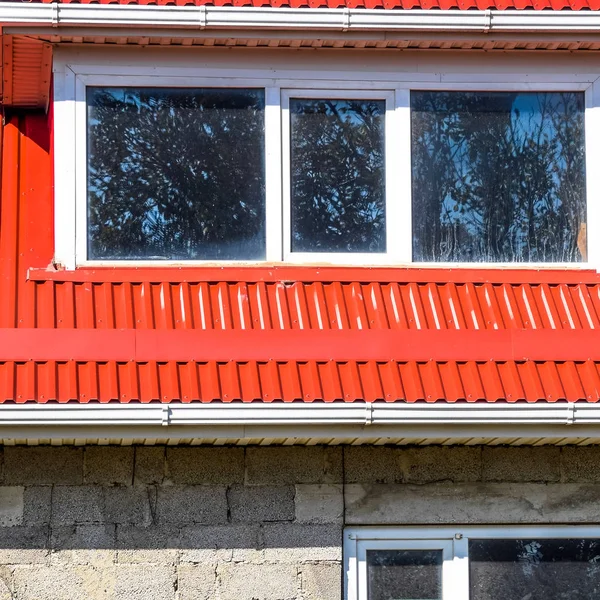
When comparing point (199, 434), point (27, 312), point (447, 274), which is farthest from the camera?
point (447, 274)

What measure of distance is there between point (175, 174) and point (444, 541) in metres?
2.57

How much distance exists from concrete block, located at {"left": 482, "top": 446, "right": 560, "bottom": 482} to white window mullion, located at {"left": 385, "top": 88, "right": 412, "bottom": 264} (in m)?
1.24

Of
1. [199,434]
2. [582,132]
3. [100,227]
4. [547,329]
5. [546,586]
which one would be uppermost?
[582,132]

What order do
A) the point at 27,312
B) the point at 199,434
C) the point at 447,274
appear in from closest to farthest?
the point at 199,434 → the point at 27,312 → the point at 447,274

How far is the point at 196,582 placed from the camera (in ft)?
20.1

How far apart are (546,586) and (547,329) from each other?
137 cm

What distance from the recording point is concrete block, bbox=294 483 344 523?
Result: 6266 millimetres

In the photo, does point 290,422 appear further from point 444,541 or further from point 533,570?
point 533,570

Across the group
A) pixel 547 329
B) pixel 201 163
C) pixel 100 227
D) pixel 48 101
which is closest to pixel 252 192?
pixel 201 163

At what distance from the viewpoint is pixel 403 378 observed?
6105 mm

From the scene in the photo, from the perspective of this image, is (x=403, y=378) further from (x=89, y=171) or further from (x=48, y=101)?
(x=48, y=101)

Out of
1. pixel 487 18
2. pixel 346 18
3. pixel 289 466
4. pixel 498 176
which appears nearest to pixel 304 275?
pixel 289 466

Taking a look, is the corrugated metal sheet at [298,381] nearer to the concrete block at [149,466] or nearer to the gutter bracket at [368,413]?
the gutter bracket at [368,413]

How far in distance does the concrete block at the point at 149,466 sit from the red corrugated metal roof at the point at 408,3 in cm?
252
